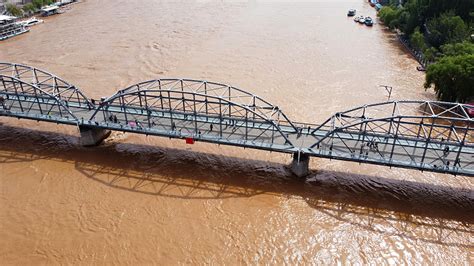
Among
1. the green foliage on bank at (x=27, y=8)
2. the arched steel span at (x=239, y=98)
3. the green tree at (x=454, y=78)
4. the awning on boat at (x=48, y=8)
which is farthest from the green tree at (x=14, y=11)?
the green tree at (x=454, y=78)

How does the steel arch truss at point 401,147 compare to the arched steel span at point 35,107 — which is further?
the arched steel span at point 35,107

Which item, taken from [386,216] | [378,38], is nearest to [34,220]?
[386,216]

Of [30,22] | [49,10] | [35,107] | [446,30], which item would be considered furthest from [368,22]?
[49,10]

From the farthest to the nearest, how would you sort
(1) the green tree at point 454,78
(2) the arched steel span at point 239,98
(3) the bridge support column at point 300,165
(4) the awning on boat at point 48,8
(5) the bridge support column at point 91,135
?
(4) the awning on boat at point 48,8 → (1) the green tree at point 454,78 → (5) the bridge support column at point 91,135 → (2) the arched steel span at point 239,98 → (3) the bridge support column at point 300,165

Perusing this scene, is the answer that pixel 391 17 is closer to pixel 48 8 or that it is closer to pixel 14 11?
pixel 48 8

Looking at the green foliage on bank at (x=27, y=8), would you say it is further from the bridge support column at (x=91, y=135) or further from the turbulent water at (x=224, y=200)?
the bridge support column at (x=91, y=135)

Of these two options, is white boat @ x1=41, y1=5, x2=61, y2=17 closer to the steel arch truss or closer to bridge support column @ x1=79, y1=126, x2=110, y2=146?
bridge support column @ x1=79, y1=126, x2=110, y2=146

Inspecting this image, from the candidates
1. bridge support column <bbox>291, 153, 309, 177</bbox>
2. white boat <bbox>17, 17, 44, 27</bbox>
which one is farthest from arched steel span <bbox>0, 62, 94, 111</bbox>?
white boat <bbox>17, 17, 44, 27</bbox>
